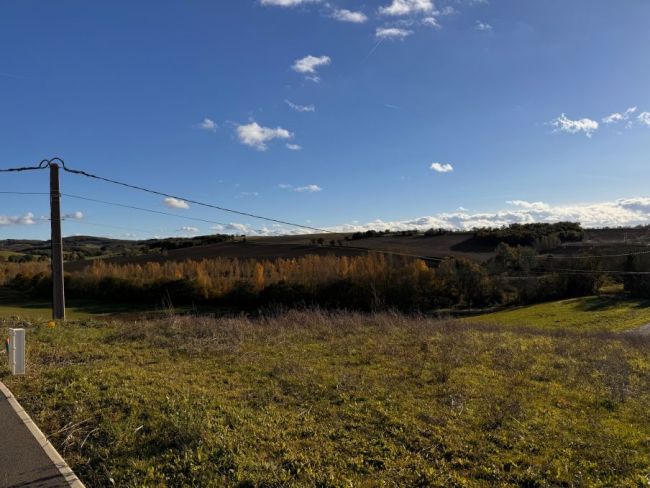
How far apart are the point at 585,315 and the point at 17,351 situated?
5237 centimetres

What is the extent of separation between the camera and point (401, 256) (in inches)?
2820

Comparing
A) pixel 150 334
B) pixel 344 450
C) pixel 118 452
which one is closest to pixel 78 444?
pixel 118 452

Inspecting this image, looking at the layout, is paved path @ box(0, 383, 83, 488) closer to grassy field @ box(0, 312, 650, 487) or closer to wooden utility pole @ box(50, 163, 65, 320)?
grassy field @ box(0, 312, 650, 487)

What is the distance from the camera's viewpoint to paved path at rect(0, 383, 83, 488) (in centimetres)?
437

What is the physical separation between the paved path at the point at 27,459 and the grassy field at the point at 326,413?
7.9 inches

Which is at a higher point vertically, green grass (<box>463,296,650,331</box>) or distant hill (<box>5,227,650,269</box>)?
distant hill (<box>5,227,650,269</box>)

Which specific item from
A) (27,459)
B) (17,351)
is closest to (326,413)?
(27,459)

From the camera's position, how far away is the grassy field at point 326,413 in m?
4.73

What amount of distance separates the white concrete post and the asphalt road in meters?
2.23

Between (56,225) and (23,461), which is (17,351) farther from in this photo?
(56,225)

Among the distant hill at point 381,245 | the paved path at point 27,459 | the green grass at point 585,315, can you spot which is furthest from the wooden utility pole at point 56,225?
the distant hill at point 381,245

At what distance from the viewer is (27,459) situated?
4828mm

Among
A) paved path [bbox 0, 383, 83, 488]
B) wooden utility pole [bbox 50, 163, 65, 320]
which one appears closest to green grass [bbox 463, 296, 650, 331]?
wooden utility pole [bbox 50, 163, 65, 320]

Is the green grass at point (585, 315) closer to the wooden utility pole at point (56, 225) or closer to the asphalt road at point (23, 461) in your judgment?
the wooden utility pole at point (56, 225)
